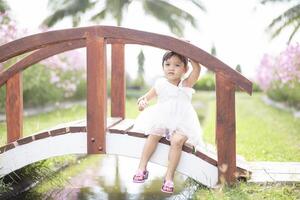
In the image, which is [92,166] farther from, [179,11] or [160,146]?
[179,11]

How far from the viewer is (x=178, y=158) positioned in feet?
16.3

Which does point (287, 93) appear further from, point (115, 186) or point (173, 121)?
point (173, 121)

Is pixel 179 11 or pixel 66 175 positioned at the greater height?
pixel 179 11

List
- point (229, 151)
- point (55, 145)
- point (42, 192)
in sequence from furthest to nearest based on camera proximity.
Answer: point (42, 192), point (55, 145), point (229, 151)

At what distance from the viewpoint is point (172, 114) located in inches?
196

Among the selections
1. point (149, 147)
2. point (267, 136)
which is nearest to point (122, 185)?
point (149, 147)

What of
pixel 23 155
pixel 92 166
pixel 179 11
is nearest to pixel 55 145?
pixel 23 155

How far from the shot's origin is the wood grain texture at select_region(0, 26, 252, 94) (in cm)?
478

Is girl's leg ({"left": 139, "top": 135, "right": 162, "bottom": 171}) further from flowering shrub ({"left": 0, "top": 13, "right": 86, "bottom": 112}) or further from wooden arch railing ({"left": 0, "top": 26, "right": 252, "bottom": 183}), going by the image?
flowering shrub ({"left": 0, "top": 13, "right": 86, "bottom": 112})

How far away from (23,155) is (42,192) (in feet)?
2.18

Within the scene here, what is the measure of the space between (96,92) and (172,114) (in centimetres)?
70

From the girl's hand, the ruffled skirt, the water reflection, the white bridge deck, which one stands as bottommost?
the water reflection

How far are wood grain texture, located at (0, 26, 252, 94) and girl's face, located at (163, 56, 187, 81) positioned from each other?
24cm

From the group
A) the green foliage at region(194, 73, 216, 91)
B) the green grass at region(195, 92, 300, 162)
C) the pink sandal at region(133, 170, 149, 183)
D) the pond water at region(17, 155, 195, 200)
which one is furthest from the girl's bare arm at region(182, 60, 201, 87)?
the green foliage at region(194, 73, 216, 91)
